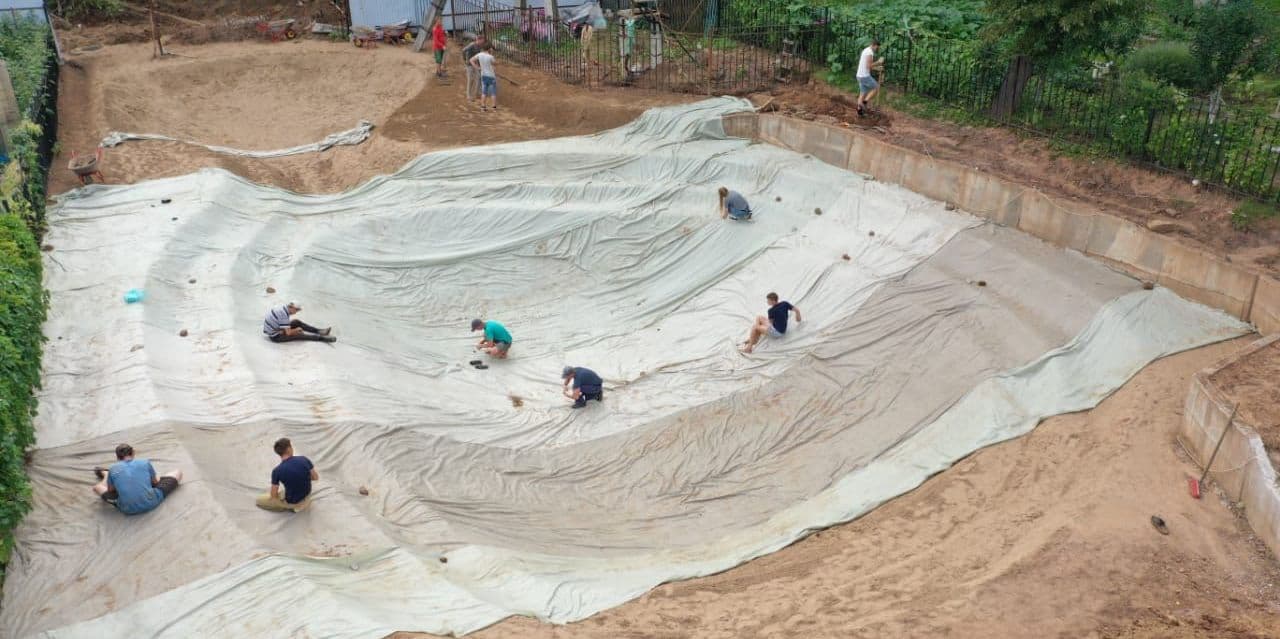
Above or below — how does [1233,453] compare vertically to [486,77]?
below

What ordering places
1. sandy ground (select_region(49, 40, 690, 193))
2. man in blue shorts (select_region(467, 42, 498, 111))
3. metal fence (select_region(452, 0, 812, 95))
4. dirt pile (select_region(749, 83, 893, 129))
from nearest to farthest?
dirt pile (select_region(749, 83, 893, 129)), sandy ground (select_region(49, 40, 690, 193)), man in blue shorts (select_region(467, 42, 498, 111)), metal fence (select_region(452, 0, 812, 95))

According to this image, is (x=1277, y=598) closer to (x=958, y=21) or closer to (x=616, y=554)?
(x=616, y=554)

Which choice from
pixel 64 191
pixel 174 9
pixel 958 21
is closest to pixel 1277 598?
pixel 958 21

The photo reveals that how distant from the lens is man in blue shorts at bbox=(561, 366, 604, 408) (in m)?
12.1

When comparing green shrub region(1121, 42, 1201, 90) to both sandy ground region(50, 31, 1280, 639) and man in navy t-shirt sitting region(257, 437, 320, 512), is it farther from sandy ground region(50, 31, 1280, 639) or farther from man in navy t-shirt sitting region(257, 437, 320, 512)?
man in navy t-shirt sitting region(257, 437, 320, 512)

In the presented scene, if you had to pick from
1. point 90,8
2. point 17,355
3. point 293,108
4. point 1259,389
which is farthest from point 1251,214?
point 90,8

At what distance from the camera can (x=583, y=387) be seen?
1207cm

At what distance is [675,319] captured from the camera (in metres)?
14.2

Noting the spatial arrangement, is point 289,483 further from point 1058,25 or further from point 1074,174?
point 1058,25

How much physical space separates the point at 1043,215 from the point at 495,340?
8.22 meters

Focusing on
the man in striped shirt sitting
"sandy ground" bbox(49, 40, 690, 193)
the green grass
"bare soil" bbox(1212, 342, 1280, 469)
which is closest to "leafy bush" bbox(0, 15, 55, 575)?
"sandy ground" bbox(49, 40, 690, 193)

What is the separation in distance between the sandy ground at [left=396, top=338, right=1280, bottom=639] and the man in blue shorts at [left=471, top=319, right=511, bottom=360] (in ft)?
17.8

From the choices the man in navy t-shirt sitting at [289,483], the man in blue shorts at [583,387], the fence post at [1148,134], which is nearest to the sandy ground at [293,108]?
the man in blue shorts at [583,387]

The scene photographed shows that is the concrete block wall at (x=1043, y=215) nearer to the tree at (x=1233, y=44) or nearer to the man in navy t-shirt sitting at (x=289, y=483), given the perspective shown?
the tree at (x=1233, y=44)
